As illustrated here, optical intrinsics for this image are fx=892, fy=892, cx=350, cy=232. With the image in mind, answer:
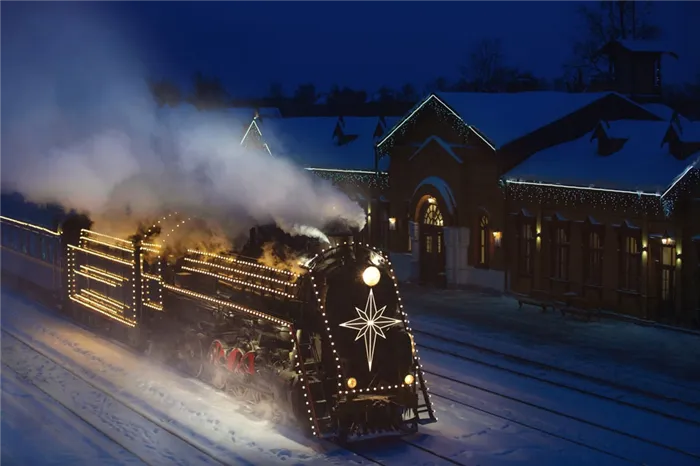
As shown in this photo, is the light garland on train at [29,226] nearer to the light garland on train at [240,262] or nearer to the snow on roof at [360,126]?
the light garland on train at [240,262]

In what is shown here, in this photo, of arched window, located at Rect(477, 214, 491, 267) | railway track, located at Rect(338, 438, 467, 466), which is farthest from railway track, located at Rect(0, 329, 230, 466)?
arched window, located at Rect(477, 214, 491, 267)

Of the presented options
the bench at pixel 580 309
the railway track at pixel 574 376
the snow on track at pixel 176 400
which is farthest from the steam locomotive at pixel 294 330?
the bench at pixel 580 309

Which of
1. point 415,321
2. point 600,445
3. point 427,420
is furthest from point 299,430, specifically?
point 415,321

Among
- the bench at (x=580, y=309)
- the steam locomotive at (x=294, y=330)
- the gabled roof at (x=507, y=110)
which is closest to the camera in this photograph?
the steam locomotive at (x=294, y=330)

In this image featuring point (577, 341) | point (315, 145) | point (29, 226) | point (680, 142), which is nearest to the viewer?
point (577, 341)

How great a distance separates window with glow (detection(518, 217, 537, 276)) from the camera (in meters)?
26.8

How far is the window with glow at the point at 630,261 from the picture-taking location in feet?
75.0

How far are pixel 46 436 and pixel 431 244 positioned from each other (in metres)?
18.6

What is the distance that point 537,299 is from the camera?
2608cm

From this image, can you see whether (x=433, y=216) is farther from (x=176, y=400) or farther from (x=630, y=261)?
(x=176, y=400)

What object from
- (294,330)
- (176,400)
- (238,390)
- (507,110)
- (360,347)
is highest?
(507,110)

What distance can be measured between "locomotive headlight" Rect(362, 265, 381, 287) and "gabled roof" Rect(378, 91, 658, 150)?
50.1ft

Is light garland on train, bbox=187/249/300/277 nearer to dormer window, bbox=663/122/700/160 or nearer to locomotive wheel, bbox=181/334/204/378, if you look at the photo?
locomotive wheel, bbox=181/334/204/378

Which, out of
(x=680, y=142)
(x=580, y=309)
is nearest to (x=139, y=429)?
(x=580, y=309)
